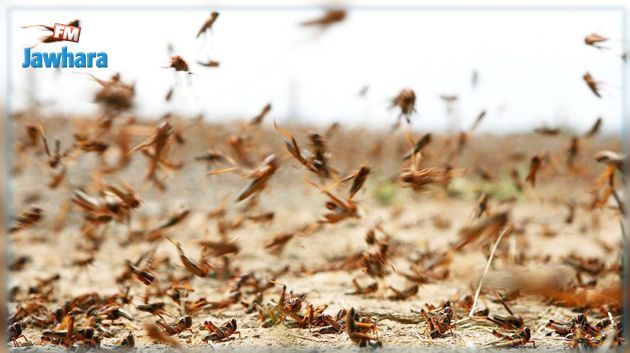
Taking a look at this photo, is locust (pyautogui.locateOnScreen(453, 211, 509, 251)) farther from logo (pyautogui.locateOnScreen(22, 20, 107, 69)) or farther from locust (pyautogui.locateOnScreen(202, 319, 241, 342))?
logo (pyautogui.locateOnScreen(22, 20, 107, 69))

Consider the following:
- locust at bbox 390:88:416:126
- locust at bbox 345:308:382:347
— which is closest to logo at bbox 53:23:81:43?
locust at bbox 390:88:416:126

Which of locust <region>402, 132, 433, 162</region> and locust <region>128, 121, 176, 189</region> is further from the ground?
locust <region>402, 132, 433, 162</region>

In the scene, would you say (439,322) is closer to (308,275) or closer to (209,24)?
(308,275)

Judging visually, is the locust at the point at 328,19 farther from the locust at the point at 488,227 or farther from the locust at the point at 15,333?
the locust at the point at 15,333

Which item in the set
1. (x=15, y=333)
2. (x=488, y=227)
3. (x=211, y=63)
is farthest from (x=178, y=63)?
(x=488, y=227)

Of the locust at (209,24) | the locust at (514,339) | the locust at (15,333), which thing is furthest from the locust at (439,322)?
the locust at (15,333)

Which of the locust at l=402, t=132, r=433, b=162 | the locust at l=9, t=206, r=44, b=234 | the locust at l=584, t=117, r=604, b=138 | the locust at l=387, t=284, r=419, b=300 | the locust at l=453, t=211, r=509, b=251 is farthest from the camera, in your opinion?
the locust at l=584, t=117, r=604, b=138

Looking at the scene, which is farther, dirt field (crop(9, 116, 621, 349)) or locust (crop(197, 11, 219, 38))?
locust (crop(197, 11, 219, 38))

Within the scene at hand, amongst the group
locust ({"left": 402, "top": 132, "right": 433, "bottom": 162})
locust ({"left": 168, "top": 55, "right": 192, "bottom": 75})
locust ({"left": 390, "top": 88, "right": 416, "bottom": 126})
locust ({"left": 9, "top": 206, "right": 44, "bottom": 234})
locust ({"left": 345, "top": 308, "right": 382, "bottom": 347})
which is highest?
locust ({"left": 168, "top": 55, "right": 192, "bottom": 75})
